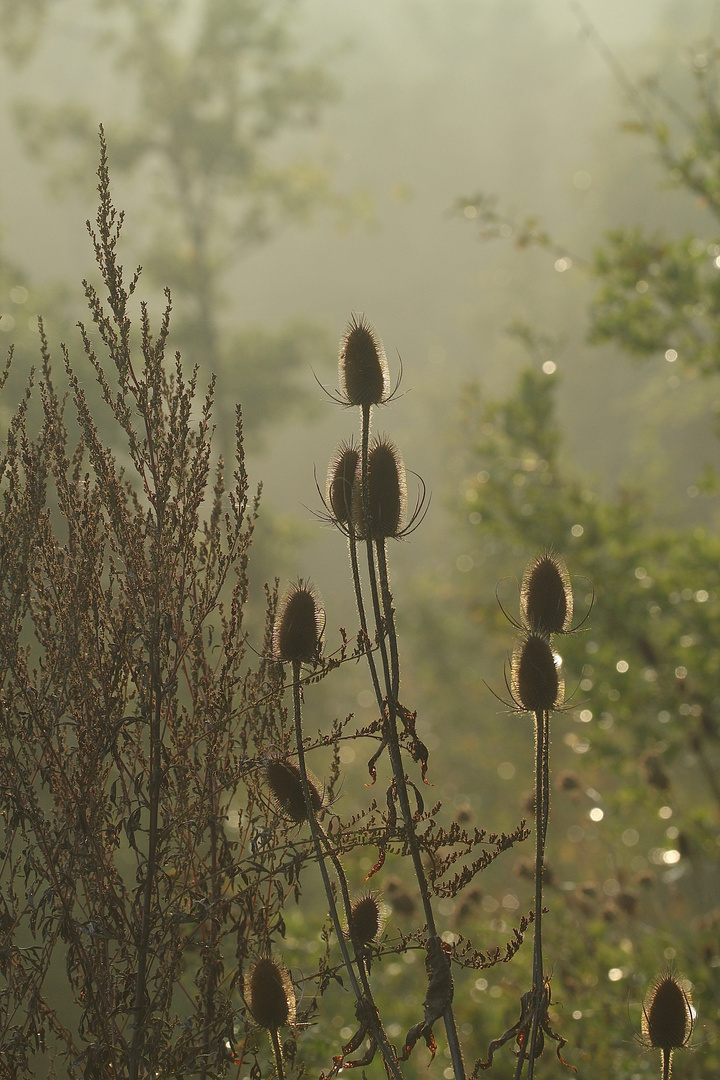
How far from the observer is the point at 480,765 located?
Answer: 48.3ft

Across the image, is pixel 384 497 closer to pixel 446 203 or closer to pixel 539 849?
pixel 539 849

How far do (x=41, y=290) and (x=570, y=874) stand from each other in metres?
9.78

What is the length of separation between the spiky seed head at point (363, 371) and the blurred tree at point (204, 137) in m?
12.2

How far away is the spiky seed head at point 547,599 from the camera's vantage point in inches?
81.4

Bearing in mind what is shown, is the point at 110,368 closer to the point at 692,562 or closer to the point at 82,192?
the point at 692,562

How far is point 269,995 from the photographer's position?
6.55ft

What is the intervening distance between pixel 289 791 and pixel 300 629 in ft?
1.17

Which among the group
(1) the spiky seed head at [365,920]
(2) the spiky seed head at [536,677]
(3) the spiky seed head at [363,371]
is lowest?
(1) the spiky seed head at [365,920]

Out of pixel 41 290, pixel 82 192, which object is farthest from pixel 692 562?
pixel 82 192

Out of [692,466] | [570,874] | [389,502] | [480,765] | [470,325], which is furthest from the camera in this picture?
[470,325]

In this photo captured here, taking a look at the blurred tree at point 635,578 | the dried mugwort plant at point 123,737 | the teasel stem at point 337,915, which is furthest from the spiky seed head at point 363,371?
the blurred tree at point 635,578

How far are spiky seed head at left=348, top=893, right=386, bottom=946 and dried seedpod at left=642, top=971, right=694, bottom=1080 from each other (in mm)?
584

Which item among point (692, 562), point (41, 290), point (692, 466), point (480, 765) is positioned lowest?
point (692, 562)

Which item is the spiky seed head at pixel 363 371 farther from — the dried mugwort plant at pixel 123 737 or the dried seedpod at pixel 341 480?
the dried mugwort plant at pixel 123 737
